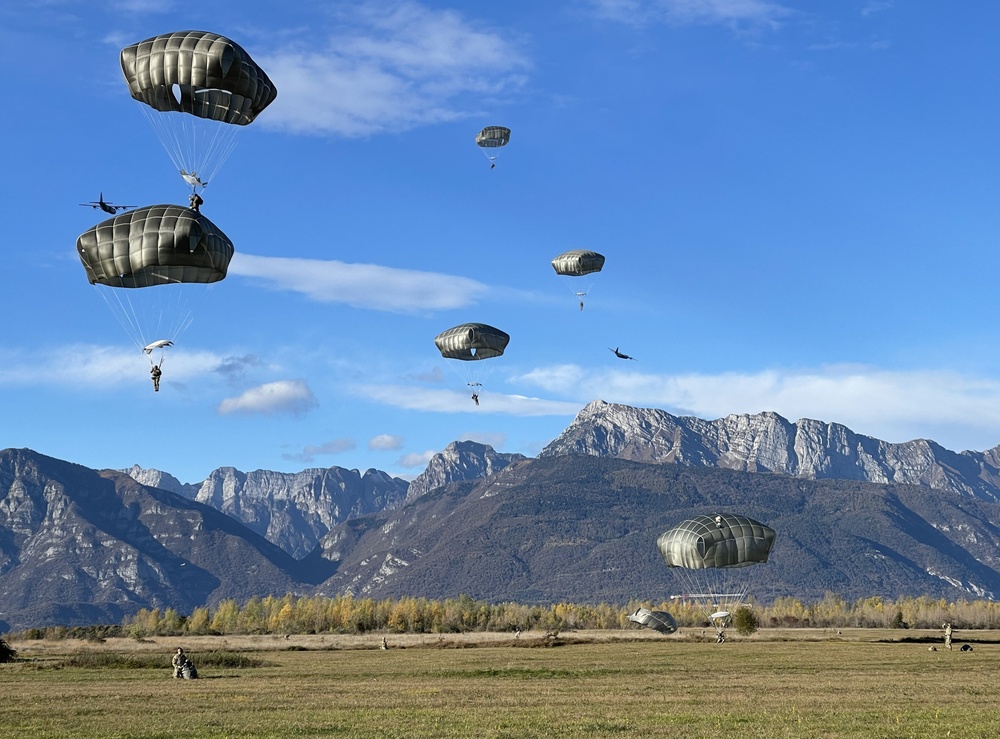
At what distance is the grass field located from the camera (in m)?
→ 31.9

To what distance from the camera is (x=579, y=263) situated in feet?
288

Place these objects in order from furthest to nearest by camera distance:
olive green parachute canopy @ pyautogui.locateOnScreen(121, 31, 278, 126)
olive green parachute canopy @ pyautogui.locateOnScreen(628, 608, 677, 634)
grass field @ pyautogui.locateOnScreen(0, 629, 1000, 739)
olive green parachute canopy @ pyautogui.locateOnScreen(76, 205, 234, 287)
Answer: olive green parachute canopy @ pyautogui.locateOnScreen(628, 608, 677, 634)
olive green parachute canopy @ pyautogui.locateOnScreen(121, 31, 278, 126)
olive green parachute canopy @ pyautogui.locateOnScreen(76, 205, 234, 287)
grass field @ pyautogui.locateOnScreen(0, 629, 1000, 739)

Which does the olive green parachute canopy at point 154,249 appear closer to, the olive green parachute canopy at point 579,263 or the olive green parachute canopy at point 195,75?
the olive green parachute canopy at point 195,75

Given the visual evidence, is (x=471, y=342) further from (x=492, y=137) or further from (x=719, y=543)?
(x=719, y=543)

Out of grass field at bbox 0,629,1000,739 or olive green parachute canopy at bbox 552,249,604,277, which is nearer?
grass field at bbox 0,629,1000,739

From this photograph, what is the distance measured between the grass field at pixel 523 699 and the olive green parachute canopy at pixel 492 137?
4244 cm

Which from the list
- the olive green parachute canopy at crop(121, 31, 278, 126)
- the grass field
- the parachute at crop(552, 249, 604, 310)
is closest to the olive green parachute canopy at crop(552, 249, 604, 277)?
the parachute at crop(552, 249, 604, 310)

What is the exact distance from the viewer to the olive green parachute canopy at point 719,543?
70062mm

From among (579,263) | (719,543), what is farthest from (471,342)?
(719,543)

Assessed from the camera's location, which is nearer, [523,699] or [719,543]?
[523,699]

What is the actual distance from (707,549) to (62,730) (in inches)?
1778

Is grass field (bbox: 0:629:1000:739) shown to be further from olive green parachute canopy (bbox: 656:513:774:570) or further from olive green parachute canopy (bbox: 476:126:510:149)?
olive green parachute canopy (bbox: 476:126:510:149)

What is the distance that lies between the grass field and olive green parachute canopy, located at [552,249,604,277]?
32.7 m

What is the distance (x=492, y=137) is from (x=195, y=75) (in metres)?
43.4
